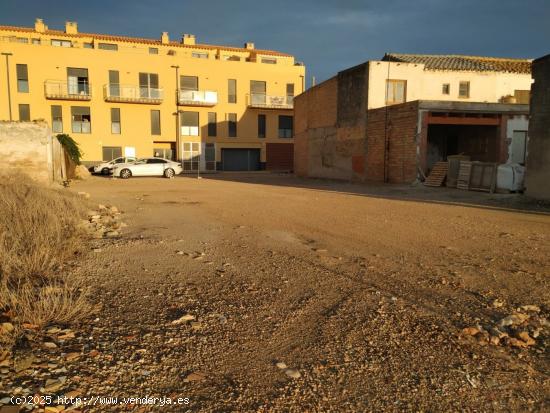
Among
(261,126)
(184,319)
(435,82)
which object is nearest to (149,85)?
(261,126)

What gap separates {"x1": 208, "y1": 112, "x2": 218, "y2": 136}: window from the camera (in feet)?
129

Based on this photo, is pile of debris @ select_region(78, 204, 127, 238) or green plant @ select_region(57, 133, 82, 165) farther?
green plant @ select_region(57, 133, 82, 165)

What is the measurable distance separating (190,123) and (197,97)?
8.03ft

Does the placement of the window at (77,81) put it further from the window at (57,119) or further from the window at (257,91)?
the window at (257,91)

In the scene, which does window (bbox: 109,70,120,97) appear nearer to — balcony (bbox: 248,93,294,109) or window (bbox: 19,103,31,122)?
window (bbox: 19,103,31,122)

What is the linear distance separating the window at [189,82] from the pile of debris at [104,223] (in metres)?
30.2

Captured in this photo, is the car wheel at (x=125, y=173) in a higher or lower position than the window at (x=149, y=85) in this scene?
lower

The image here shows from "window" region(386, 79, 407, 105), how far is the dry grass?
1975 cm

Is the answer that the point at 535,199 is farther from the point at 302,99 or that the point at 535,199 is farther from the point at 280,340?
the point at 302,99

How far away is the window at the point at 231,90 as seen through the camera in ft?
130

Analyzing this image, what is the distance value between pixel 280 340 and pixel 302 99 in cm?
2872

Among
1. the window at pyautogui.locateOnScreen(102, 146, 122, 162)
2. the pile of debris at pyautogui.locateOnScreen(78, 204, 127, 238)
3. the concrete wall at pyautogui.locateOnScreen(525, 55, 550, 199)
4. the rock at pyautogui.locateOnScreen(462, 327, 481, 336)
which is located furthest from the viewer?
the window at pyautogui.locateOnScreen(102, 146, 122, 162)

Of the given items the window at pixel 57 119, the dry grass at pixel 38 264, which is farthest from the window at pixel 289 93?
the dry grass at pixel 38 264

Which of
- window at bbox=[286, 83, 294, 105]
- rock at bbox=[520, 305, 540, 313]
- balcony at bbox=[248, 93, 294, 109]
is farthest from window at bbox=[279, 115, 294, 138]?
rock at bbox=[520, 305, 540, 313]
